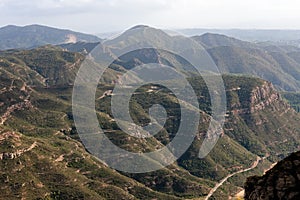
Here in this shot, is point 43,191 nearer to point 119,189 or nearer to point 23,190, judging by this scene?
point 23,190

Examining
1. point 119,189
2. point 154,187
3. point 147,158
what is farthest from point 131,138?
point 119,189

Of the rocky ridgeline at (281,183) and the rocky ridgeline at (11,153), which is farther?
the rocky ridgeline at (11,153)

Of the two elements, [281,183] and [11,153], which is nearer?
[281,183]

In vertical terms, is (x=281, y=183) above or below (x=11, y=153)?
above

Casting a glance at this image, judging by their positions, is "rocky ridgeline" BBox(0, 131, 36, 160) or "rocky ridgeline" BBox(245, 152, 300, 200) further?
"rocky ridgeline" BBox(0, 131, 36, 160)

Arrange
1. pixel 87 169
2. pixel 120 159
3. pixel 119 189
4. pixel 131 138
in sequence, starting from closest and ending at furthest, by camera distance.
Result: pixel 119 189 → pixel 87 169 → pixel 120 159 → pixel 131 138

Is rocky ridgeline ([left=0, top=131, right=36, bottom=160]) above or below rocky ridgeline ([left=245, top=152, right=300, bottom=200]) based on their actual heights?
below

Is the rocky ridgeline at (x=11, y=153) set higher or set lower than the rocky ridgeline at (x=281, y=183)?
lower

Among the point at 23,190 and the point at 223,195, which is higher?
the point at 23,190
